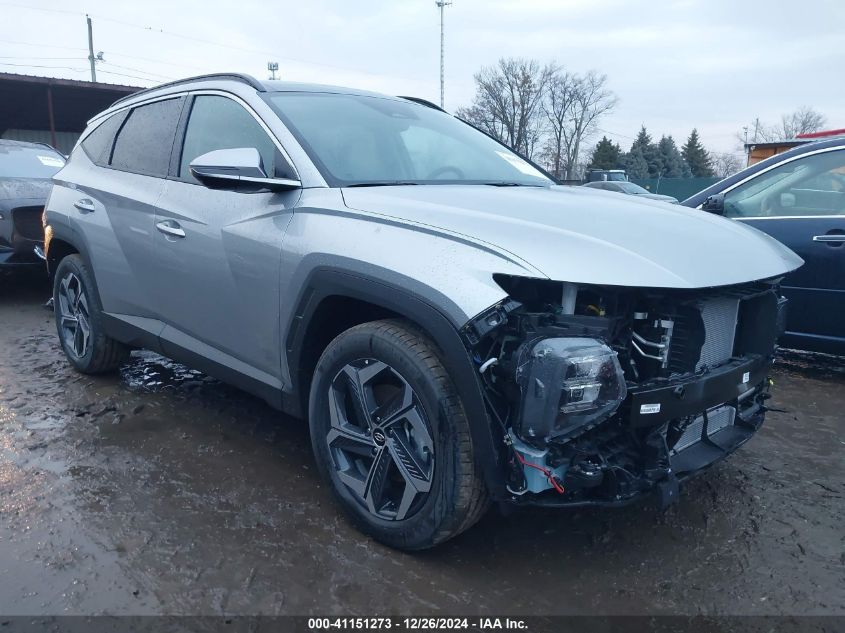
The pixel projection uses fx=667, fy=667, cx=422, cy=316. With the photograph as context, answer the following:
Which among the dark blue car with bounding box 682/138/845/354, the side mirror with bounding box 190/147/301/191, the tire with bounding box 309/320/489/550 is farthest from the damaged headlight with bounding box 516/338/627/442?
the dark blue car with bounding box 682/138/845/354

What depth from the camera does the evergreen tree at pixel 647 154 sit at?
5503cm

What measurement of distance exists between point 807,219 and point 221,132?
3.69 m

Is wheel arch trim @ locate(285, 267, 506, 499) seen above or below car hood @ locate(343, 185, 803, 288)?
below

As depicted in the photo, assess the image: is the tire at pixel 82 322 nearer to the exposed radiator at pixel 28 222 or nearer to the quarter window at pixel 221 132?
the quarter window at pixel 221 132

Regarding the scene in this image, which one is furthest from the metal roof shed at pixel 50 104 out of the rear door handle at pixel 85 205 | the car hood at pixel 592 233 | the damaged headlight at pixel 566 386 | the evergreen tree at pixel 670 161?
the evergreen tree at pixel 670 161

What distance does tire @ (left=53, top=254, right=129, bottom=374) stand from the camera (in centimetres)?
417

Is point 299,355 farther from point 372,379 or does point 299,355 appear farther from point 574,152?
point 574,152

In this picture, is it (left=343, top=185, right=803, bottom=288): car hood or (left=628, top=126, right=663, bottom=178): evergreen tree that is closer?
(left=343, top=185, right=803, bottom=288): car hood

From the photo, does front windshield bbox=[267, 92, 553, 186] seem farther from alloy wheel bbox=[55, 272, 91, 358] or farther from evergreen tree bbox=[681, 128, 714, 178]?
evergreen tree bbox=[681, 128, 714, 178]

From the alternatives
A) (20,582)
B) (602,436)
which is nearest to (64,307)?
(20,582)

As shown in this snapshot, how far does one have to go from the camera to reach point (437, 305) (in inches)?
85.7

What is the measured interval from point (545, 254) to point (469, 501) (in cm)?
84

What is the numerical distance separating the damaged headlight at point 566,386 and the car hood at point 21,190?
21.2 ft

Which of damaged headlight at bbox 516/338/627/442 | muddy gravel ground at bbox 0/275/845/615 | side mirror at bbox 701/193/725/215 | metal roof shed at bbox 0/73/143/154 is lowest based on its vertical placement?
muddy gravel ground at bbox 0/275/845/615
